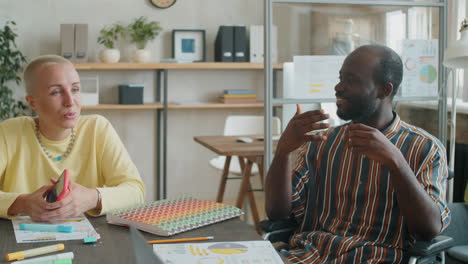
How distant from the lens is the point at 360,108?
183 cm

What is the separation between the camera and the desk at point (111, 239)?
124 cm

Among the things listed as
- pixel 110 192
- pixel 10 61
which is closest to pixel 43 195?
pixel 110 192

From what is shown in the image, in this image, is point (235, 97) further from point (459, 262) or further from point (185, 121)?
point (459, 262)

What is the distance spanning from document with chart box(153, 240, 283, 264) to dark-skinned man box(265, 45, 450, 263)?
19.1 inches

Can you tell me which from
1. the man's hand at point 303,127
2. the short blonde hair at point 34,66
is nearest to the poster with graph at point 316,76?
the man's hand at point 303,127

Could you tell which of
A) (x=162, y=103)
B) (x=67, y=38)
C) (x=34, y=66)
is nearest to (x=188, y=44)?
(x=162, y=103)

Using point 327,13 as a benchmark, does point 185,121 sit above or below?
below

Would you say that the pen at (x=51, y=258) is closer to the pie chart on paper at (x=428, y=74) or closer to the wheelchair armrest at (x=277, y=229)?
the wheelchair armrest at (x=277, y=229)

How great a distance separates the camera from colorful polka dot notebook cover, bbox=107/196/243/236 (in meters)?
1.42

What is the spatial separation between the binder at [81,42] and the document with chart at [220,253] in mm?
3981

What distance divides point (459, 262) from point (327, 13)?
1.24m

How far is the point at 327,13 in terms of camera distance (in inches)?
109

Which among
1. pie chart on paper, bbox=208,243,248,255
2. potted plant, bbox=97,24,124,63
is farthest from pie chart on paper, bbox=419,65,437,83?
potted plant, bbox=97,24,124,63

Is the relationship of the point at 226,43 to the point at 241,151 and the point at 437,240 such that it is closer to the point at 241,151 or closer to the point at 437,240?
the point at 241,151
